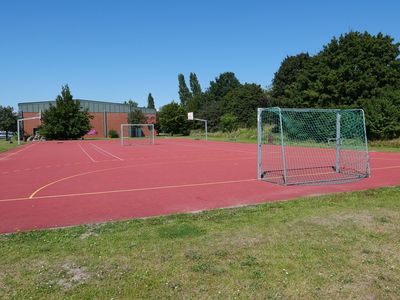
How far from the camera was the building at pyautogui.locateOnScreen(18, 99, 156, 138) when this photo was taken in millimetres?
68625

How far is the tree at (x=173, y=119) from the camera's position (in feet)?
247

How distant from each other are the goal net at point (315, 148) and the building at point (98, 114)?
42.1m

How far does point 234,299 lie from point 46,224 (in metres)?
4.64

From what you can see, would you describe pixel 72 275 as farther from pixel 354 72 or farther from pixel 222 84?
pixel 222 84

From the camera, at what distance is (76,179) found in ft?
45.1

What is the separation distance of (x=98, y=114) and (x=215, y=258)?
71158 millimetres

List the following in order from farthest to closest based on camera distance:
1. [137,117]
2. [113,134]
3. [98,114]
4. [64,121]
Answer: [98,114] < [137,117] < [113,134] < [64,121]

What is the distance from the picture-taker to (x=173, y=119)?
75125 mm

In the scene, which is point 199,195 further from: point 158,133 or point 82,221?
point 158,133

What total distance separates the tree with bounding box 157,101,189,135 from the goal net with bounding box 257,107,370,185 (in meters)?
37.8

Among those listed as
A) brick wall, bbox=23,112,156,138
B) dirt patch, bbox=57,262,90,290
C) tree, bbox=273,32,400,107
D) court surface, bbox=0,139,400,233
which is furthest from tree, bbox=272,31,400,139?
brick wall, bbox=23,112,156,138

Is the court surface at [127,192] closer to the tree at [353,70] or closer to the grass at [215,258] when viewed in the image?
the grass at [215,258]

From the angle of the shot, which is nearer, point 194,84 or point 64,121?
point 64,121

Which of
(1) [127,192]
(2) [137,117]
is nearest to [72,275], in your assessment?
(1) [127,192]
